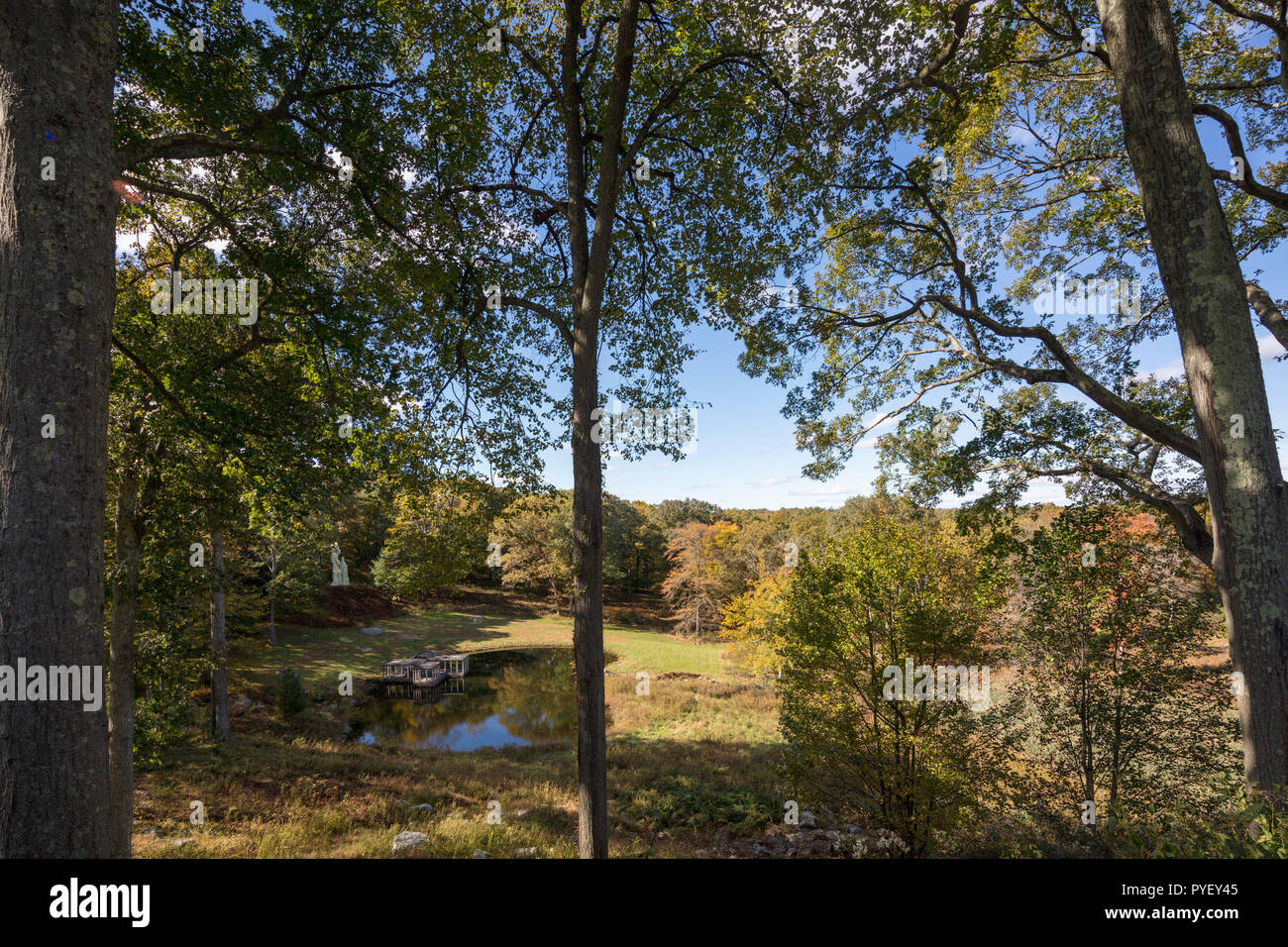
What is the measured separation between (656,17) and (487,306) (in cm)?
429

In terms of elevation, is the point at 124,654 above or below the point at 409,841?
above

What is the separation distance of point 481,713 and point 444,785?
400 inches

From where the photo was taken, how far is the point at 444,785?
11625 mm

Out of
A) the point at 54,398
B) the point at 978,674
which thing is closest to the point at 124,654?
the point at 54,398

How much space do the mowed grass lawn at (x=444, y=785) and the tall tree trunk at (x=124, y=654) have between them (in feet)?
3.90

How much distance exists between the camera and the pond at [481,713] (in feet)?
57.9

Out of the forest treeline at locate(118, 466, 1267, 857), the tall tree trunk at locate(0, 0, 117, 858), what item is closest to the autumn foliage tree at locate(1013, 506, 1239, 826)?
the forest treeline at locate(118, 466, 1267, 857)

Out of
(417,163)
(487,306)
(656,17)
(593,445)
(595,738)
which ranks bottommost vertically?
(595,738)

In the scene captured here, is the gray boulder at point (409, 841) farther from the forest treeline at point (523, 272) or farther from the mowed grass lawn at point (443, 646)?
the mowed grass lawn at point (443, 646)

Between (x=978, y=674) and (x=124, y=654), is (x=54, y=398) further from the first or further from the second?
A: (x=978, y=674)

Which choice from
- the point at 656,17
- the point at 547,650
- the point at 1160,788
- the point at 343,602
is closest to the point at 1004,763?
the point at 1160,788

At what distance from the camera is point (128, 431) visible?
280 inches
